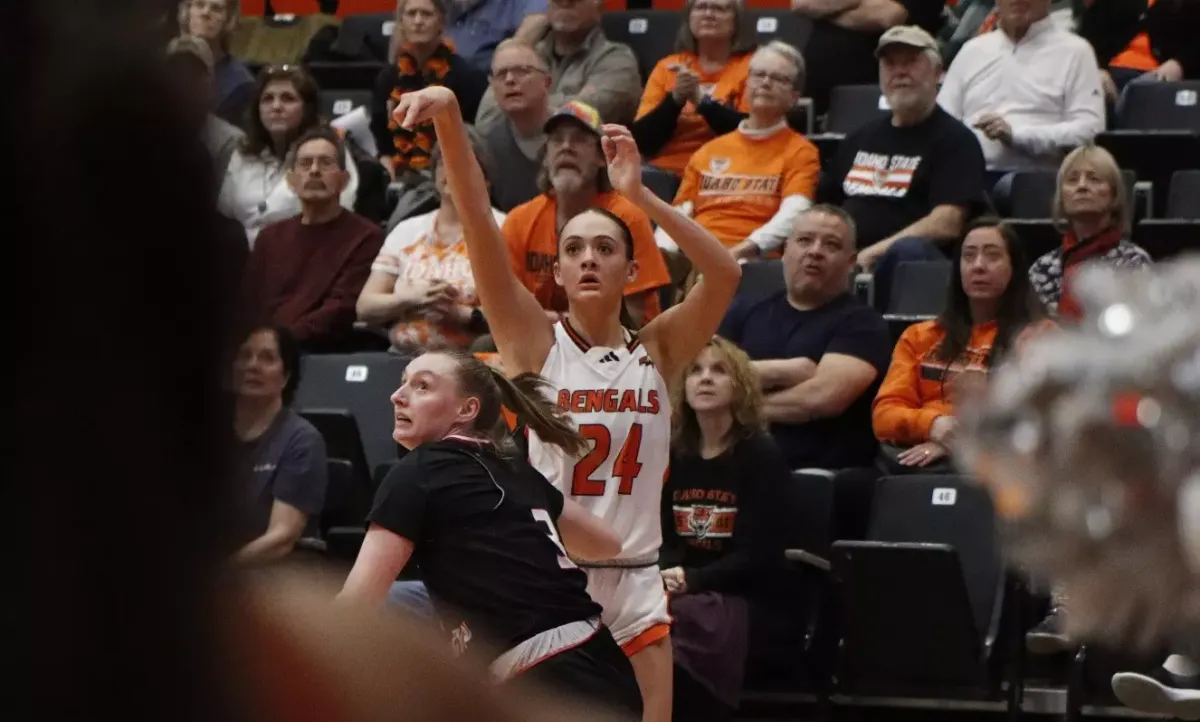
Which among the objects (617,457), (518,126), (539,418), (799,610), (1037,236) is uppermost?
(518,126)

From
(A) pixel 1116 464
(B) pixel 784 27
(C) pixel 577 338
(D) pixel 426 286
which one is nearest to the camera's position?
(A) pixel 1116 464

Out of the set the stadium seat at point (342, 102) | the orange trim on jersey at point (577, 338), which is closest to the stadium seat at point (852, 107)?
the stadium seat at point (342, 102)

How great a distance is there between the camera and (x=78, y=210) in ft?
1.46

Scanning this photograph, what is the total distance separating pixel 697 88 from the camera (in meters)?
8.05

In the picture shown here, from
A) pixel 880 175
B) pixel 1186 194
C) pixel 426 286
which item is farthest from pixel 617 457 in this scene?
pixel 1186 194

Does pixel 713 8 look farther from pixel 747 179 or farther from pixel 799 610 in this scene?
pixel 799 610

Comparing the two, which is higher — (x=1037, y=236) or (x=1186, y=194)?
(x=1186, y=194)

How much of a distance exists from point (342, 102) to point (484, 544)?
17.3ft

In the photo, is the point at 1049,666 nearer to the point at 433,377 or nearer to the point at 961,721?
the point at 961,721

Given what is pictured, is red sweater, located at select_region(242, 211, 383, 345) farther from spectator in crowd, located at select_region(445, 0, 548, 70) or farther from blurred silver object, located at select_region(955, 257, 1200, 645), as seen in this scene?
blurred silver object, located at select_region(955, 257, 1200, 645)

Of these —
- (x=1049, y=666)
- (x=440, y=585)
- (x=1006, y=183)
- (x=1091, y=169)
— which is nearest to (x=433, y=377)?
(x=440, y=585)

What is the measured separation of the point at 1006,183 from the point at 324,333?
112 inches

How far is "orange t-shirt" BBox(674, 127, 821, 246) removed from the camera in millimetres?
7414

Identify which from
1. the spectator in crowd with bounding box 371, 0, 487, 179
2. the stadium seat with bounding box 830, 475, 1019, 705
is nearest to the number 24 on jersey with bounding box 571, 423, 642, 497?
the stadium seat with bounding box 830, 475, 1019, 705
